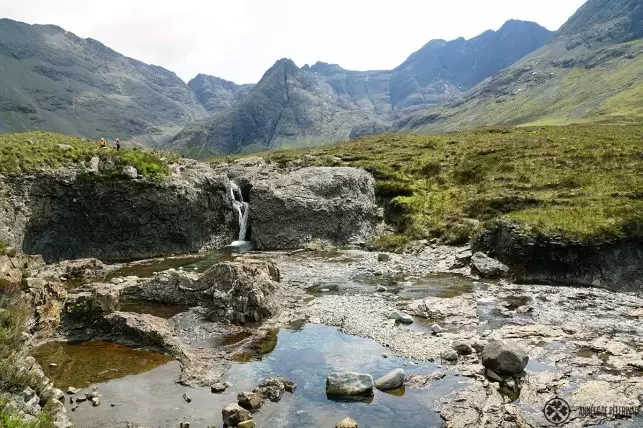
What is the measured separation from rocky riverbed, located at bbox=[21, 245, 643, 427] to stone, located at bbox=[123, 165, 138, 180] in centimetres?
1281

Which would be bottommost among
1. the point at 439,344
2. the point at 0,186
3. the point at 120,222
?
the point at 439,344

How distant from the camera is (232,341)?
19719mm

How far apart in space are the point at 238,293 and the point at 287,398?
28.8 ft

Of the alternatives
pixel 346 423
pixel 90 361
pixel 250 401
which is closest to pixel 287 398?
pixel 250 401

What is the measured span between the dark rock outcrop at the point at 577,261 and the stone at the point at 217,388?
69.1 feet

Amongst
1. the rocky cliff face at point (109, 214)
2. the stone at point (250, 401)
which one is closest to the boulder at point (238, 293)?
the stone at point (250, 401)

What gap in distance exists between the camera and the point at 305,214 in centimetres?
4541

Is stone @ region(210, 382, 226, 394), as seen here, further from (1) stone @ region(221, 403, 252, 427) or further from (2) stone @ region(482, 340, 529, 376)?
(2) stone @ region(482, 340, 529, 376)

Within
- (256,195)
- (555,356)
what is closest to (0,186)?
(256,195)

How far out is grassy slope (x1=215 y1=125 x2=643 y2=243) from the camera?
31.2 m

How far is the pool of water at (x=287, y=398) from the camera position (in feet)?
43.6

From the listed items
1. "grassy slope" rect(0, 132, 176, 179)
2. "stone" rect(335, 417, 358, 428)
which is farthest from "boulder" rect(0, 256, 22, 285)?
"grassy slope" rect(0, 132, 176, 179)

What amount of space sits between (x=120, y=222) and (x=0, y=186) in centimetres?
907

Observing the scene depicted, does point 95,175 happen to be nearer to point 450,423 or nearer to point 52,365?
point 52,365
